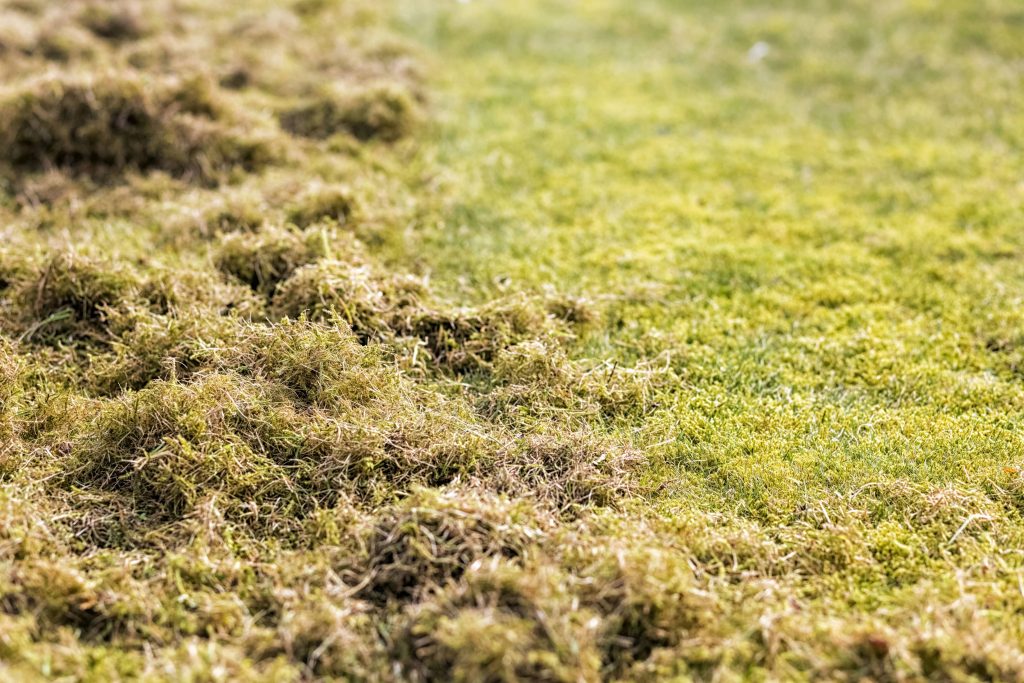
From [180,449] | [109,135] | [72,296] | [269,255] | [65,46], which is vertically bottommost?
[180,449]

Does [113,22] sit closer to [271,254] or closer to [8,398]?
[271,254]

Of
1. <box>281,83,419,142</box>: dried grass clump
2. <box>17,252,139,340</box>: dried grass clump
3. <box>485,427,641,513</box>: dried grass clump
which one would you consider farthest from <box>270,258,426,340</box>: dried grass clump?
<box>281,83,419,142</box>: dried grass clump

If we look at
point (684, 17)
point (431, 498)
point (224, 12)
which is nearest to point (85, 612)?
point (431, 498)

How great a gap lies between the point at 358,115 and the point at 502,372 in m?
3.28

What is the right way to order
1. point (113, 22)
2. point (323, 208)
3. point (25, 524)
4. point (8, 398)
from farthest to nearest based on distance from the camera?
1. point (113, 22)
2. point (323, 208)
3. point (8, 398)
4. point (25, 524)

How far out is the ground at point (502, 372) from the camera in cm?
296

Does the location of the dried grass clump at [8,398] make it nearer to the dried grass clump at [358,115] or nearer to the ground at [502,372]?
the ground at [502,372]

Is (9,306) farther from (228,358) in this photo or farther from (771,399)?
(771,399)

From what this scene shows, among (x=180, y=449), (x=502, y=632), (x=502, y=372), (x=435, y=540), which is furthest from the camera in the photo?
(x=502, y=372)

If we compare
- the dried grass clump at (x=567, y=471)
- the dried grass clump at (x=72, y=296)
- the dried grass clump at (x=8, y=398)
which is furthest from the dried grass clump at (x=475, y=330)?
the dried grass clump at (x=8, y=398)

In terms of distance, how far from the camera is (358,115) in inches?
265

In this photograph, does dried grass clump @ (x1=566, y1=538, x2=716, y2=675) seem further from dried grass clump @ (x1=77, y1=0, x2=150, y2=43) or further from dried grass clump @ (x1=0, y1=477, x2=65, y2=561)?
dried grass clump @ (x1=77, y1=0, x2=150, y2=43)

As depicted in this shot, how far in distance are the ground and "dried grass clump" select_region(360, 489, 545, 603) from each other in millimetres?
15

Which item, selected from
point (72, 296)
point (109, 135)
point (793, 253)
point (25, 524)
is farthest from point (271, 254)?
point (793, 253)
